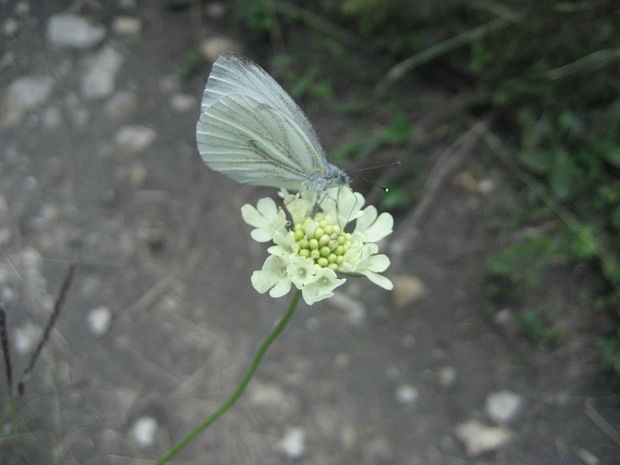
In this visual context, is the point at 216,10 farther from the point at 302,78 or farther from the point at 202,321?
the point at 202,321

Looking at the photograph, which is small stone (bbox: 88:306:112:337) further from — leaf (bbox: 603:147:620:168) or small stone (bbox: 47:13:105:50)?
leaf (bbox: 603:147:620:168)

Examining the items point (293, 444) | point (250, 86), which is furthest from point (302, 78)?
point (293, 444)

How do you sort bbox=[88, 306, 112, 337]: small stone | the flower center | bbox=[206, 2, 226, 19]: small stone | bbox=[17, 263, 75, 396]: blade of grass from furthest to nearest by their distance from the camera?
bbox=[206, 2, 226, 19]: small stone → bbox=[88, 306, 112, 337]: small stone → the flower center → bbox=[17, 263, 75, 396]: blade of grass

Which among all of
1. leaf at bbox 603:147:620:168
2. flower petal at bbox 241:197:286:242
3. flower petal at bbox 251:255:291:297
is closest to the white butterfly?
flower petal at bbox 241:197:286:242

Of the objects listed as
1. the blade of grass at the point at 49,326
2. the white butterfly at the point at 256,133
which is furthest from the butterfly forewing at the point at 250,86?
the blade of grass at the point at 49,326

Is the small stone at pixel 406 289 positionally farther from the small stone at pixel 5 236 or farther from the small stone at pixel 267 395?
the small stone at pixel 5 236
